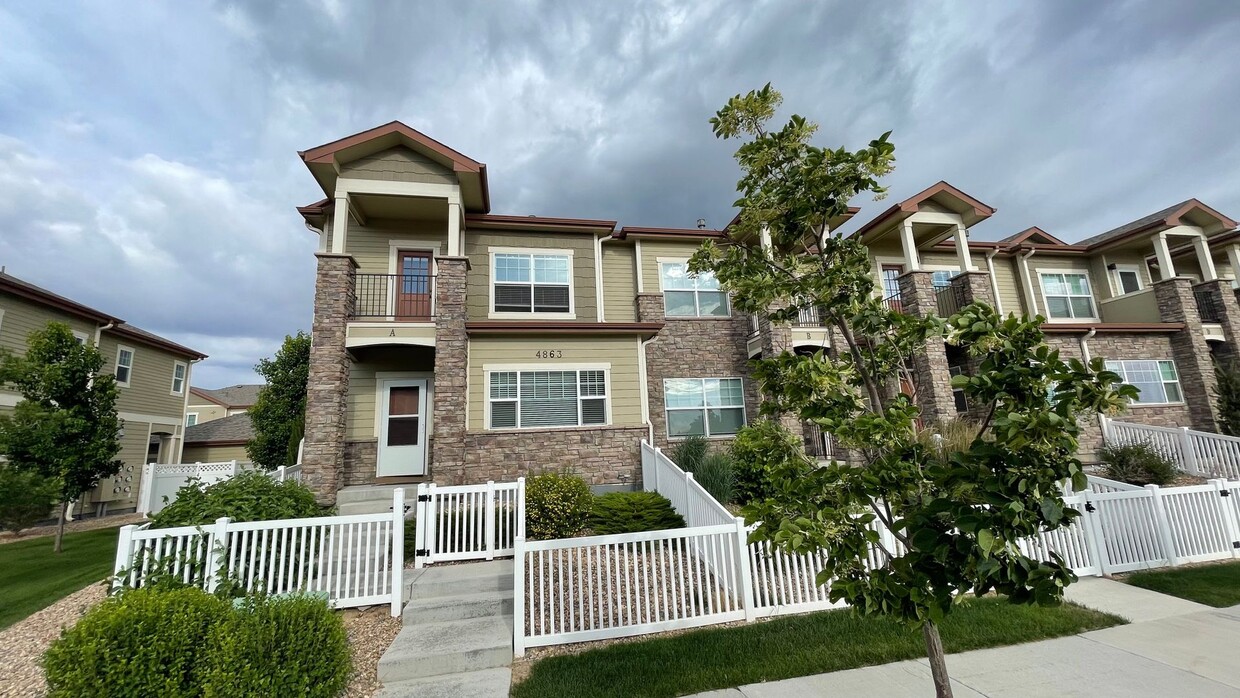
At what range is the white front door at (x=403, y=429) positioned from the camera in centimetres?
1081

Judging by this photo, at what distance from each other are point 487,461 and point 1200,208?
2259cm

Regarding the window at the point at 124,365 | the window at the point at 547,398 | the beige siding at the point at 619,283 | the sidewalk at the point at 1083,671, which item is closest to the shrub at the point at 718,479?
the window at the point at 547,398

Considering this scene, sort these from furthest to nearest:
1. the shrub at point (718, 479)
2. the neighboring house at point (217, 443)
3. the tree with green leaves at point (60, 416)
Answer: the neighboring house at point (217, 443)
the tree with green leaves at point (60, 416)
the shrub at point (718, 479)

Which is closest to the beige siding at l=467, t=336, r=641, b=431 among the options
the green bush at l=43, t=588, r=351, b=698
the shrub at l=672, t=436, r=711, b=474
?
the shrub at l=672, t=436, r=711, b=474

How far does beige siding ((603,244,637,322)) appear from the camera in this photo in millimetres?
13203

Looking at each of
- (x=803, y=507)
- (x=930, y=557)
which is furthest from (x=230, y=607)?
A: (x=930, y=557)

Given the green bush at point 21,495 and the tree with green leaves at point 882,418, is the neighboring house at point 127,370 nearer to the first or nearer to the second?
the green bush at point 21,495

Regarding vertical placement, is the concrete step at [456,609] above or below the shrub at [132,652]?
below

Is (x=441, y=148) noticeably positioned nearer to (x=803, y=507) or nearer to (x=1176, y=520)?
(x=803, y=507)

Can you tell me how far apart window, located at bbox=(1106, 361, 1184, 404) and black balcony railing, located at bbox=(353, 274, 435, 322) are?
19515 mm

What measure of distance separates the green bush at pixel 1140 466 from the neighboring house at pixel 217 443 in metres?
30.6

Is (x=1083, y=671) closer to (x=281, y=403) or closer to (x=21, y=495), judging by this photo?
(x=21, y=495)

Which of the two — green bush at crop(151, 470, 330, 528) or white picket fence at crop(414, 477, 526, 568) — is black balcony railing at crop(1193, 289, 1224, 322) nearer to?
white picket fence at crop(414, 477, 526, 568)


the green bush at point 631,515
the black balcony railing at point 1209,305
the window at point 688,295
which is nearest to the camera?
the green bush at point 631,515
